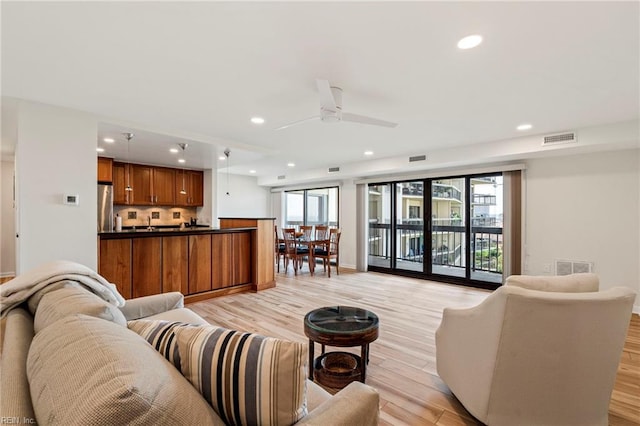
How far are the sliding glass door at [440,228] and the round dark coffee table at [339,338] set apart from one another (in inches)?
150

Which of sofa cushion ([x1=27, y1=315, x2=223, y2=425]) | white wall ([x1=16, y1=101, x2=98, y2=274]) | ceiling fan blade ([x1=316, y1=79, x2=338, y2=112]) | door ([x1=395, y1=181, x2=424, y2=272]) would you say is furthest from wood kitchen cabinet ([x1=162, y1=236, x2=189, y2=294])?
door ([x1=395, y1=181, x2=424, y2=272])

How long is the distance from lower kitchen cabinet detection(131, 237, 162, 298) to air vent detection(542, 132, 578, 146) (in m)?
5.39

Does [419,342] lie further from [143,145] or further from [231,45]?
[143,145]

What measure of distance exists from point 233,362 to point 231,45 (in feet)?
6.42

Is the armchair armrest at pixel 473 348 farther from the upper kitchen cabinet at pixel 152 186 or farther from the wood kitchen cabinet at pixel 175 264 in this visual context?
the upper kitchen cabinet at pixel 152 186

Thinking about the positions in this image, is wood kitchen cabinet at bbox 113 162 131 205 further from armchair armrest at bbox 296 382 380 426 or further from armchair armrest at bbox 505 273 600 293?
armchair armrest at bbox 505 273 600 293

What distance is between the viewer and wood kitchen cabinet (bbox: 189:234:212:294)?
4.20 meters

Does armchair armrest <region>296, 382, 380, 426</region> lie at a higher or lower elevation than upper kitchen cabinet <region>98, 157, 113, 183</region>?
lower

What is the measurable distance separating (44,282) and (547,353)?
2549 millimetres

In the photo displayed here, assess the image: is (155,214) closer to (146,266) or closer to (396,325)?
(146,266)

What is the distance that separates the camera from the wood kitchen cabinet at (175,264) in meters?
3.94

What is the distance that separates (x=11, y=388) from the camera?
2.45 feet

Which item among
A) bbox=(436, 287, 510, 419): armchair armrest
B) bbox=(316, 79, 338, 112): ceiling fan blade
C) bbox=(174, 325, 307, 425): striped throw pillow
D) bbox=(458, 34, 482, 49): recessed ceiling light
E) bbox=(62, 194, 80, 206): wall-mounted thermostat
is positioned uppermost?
bbox=(458, 34, 482, 49): recessed ceiling light

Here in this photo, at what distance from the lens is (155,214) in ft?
21.7
